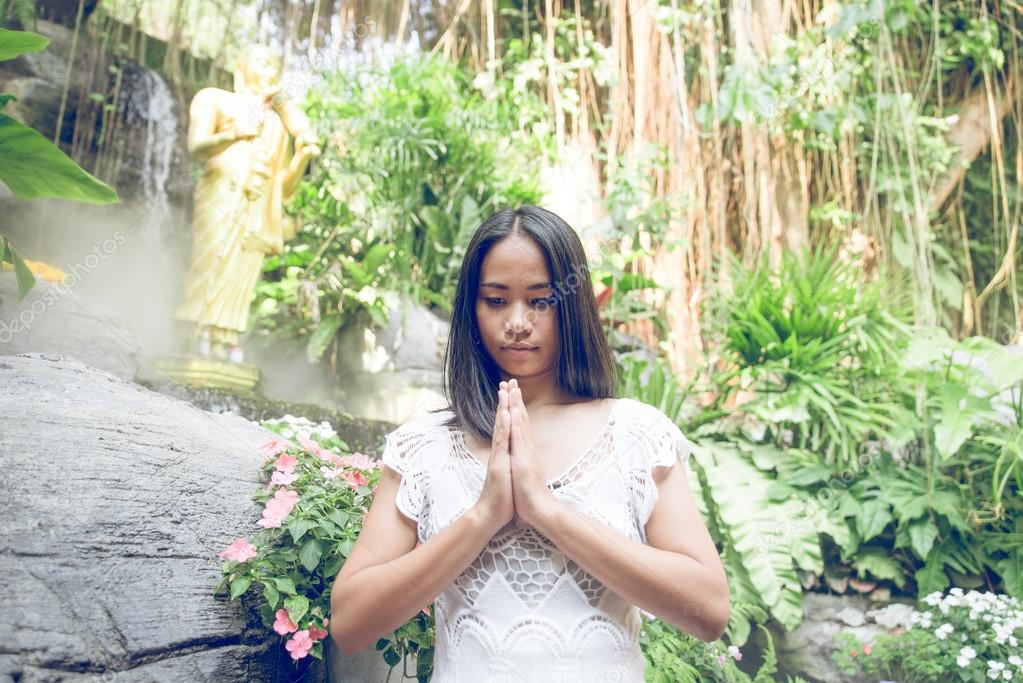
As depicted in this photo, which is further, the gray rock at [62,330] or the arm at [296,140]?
the arm at [296,140]

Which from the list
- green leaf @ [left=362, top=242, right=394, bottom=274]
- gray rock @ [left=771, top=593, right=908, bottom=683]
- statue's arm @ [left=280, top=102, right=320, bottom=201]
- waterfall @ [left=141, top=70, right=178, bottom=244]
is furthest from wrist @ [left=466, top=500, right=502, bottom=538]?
waterfall @ [left=141, top=70, right=178, bottom=244]

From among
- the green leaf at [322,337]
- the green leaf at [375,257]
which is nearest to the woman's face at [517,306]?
the green leaf at [322,337]

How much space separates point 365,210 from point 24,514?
4.36 m

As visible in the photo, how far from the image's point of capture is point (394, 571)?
1.27 metres

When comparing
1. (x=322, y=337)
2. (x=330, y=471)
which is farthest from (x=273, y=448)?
(x=322, y=337)

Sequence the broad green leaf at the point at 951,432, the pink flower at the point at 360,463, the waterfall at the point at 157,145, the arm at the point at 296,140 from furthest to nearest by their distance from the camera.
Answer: the waterfall at the point at 157,145 < the arm at the point at 296,140 < the broad green leaf at the point at 951,432 < the pink flower at the point at 360,463

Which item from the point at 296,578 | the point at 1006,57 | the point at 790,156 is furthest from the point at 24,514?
the point at 1006,57

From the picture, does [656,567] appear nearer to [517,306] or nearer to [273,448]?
[517,306]

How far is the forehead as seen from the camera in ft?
4.70

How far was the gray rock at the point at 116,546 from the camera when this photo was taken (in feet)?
4.52

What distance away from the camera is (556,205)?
648cm

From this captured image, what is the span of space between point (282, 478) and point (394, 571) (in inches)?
24.8

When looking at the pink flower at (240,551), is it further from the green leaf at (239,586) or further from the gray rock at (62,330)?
the gray rock at (62,330)

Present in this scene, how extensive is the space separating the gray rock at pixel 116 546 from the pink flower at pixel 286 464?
9 centimetres
